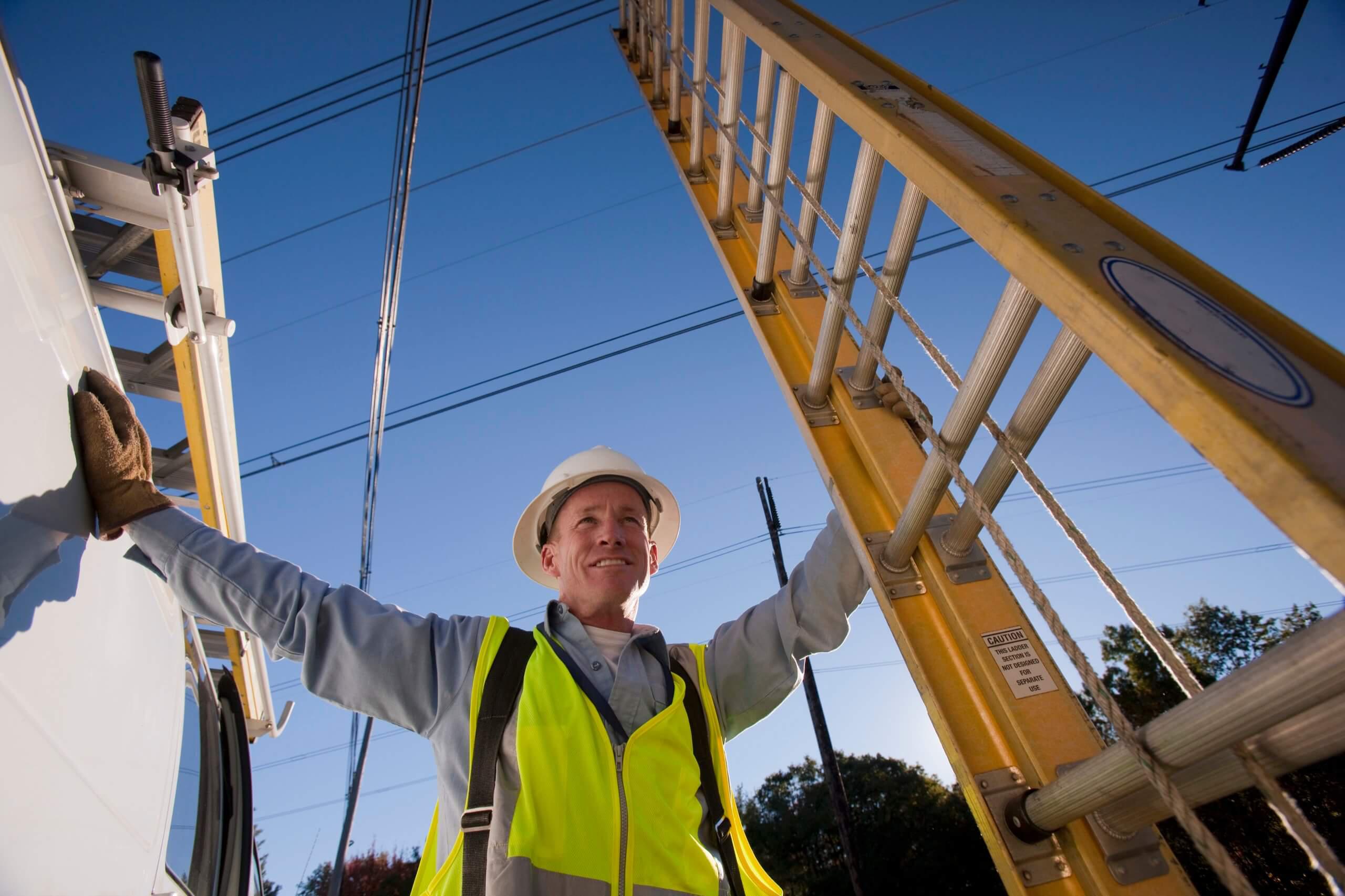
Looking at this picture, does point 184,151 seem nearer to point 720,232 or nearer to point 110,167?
point 110,167

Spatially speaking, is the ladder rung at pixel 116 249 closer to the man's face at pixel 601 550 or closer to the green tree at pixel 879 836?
the man's face at pixel 601 550

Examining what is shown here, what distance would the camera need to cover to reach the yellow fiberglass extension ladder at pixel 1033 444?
2.70ft

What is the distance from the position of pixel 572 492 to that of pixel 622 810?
4.78 ft

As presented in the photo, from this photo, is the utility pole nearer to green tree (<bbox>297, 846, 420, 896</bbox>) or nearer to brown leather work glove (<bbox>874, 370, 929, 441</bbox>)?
brown leather work glove (<bbox>874, 370, 929, 441</bbox>)

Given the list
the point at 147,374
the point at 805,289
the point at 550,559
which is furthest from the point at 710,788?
the point at 147,374

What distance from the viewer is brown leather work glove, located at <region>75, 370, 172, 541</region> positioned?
1966mm

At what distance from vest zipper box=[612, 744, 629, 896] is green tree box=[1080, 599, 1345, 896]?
34.0 ft

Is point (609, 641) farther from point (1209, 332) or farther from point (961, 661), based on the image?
point (1209, 332)

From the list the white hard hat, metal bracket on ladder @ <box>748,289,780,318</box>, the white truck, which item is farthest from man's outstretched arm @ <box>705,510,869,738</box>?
the white truck

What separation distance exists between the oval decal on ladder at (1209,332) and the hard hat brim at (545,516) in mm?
2258

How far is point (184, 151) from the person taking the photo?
2.45 meters

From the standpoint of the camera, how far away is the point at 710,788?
2.11 metres

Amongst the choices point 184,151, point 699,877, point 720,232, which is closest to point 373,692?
point 699,877

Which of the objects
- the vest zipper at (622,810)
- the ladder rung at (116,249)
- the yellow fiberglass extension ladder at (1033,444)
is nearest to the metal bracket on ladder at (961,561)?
the yellow fiberglass extension ladder at (1033,444)
